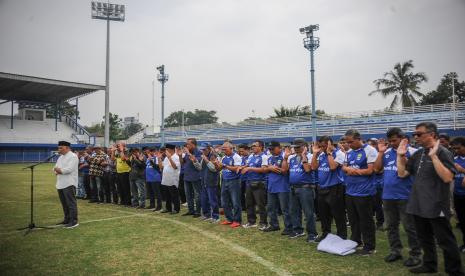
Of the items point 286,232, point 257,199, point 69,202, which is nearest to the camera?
point 286,232

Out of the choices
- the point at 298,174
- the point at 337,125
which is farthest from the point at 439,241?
the point at 337,125

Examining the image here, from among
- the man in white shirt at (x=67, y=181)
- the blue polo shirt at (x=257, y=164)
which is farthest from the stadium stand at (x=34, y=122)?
the blue polo shirt at (x=257, y=164)

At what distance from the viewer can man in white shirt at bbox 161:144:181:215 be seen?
10148 millimetres

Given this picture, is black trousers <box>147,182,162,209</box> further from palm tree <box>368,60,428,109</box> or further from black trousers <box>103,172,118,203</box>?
palm tree <box>368,60,428,109</box>

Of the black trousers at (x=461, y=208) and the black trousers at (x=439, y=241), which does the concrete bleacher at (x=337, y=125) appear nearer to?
the black trousers at (x=461, y=208)

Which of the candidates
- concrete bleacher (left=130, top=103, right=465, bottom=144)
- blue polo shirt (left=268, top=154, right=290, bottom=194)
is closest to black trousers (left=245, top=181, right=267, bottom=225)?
blue polo shirt (left=268, top=154, right=290, bottom=194)

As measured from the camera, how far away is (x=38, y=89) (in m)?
43.4

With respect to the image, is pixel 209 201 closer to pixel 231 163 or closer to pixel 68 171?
pixel 231 163

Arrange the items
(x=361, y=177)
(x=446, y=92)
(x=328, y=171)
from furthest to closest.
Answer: (x=446, y=92) → (x=328, y=171) → (x=361, y=177)

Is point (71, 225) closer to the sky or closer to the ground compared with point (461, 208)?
closer to the ground

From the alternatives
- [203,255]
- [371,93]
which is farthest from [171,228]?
[371,93]

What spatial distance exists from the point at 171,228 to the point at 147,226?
69 cm

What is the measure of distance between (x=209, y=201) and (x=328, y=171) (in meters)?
3.83

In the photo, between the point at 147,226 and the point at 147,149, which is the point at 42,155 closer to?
the point at 147,149
